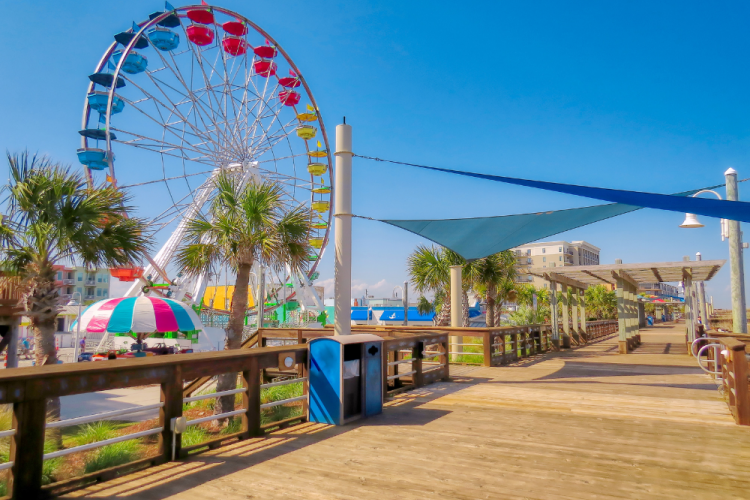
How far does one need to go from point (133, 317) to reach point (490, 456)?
1364 centimetres

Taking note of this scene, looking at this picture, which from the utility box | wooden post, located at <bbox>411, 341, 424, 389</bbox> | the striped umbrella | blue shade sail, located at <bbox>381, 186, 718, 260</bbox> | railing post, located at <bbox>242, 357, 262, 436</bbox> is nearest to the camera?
railing post, located at <bbox>242, 357, 262, 436</bbox>

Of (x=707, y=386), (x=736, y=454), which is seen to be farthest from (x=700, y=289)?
(x=736, y=454)

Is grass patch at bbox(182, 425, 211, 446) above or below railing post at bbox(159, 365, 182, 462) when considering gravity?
below

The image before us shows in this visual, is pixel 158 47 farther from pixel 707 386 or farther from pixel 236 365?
pixel 707 386

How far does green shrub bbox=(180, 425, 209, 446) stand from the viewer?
8.83 meters

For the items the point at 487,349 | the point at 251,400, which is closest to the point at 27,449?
the point at 251,400

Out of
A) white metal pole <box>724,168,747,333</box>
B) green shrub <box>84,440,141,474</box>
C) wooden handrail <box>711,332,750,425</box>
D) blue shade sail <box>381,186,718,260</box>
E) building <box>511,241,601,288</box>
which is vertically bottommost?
green shrub <box>84,440,141,474</box>

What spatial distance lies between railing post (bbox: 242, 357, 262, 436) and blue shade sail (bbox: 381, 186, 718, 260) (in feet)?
20.9

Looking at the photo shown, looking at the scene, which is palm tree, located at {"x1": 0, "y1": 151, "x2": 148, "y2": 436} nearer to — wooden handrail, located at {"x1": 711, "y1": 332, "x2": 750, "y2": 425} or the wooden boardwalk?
the wooden boardwalk

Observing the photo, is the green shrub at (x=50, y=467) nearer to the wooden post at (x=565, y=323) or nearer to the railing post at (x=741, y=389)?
the railing post at (x=741, y=389)

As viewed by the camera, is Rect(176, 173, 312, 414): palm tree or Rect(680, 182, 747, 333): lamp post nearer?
Rect(680, 182, 747, 333): lamp post

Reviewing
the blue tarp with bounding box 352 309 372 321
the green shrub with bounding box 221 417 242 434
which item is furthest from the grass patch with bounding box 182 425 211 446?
the blue tarp with bounding box 352 309 372 321

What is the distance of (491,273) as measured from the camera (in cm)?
1888

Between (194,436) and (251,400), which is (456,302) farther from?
(251,400)
